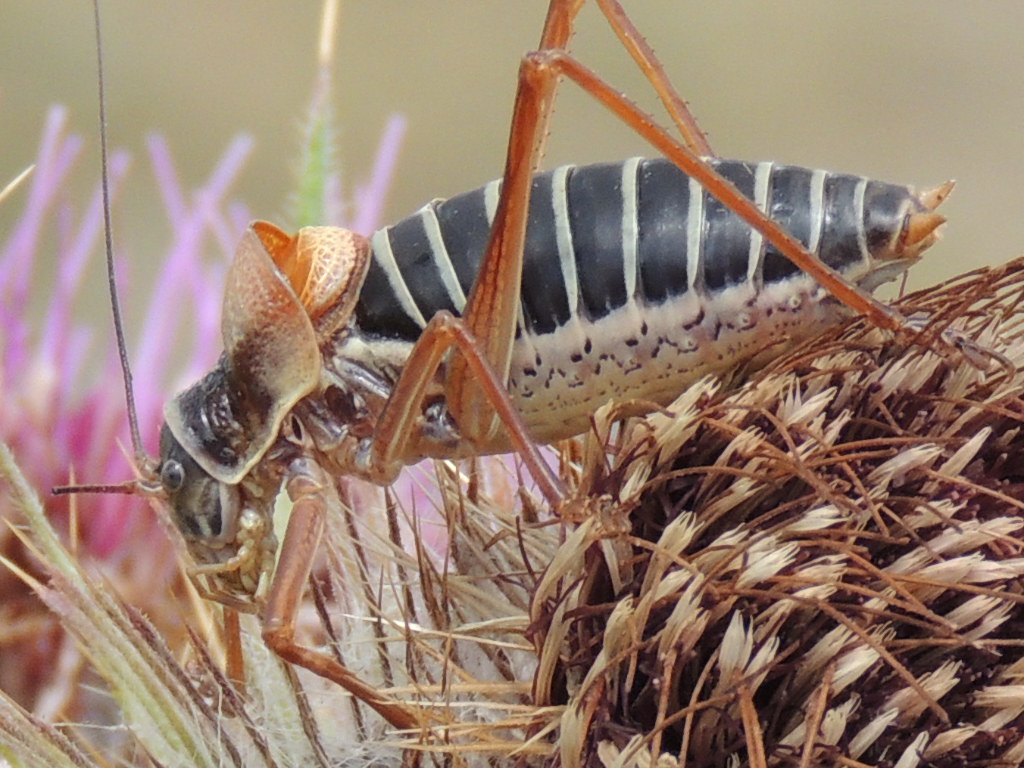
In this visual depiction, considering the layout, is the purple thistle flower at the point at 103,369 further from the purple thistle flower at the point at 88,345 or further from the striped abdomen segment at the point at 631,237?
the striped abdomen segment at the point at 631,237

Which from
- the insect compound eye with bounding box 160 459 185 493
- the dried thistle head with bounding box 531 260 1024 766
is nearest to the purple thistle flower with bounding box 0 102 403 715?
the insect compound eye with bounding box 160 459 185 493

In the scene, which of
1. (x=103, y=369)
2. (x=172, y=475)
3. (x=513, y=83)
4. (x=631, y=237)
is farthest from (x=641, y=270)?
(x=513, y=83)

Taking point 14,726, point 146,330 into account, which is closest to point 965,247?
point 146,330

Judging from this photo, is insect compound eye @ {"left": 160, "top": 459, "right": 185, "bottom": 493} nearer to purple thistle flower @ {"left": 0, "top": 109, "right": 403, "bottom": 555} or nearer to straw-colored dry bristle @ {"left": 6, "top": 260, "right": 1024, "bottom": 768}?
straw-colored dry bristle @ {"left": 6, "top": 260, "right": 1024, "bottom": 768}

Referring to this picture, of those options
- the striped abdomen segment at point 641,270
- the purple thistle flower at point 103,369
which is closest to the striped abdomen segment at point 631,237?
the striped abdomen segment at point 641,270

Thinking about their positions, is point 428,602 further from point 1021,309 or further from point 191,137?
point 191,137
